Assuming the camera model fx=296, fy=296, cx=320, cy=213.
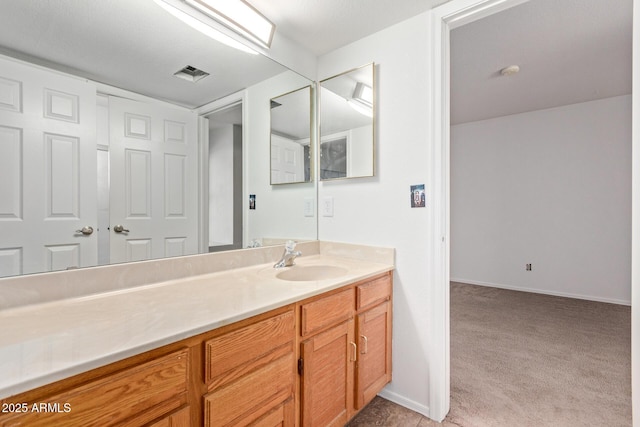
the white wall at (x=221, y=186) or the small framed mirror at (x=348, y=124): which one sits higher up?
the small framed mirror at (x=348, y=124)

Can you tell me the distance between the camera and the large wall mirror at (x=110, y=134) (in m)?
1.00

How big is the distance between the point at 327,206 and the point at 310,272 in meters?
0.53

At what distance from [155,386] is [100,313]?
0.36m

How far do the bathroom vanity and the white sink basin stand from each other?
38mm

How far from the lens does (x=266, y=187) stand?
6.49 ft

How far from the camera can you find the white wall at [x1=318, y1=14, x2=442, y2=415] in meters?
1.64

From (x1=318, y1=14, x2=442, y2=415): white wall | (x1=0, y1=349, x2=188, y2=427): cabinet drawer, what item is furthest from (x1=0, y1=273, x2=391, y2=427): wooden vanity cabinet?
(x1=318, y1=14, x2=442, y2=415): white wall

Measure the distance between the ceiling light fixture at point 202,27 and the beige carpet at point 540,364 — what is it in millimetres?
2326

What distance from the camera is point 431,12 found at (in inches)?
62.9

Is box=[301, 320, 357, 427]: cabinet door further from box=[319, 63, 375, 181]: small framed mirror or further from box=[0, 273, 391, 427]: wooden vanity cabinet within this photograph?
box=[319, 63, 375, 181]: small framed mirror

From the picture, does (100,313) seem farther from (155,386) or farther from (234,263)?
(234,263)

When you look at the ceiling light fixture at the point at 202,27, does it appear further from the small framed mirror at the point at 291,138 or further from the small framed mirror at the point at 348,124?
the small framed mirror at the point at 348,124

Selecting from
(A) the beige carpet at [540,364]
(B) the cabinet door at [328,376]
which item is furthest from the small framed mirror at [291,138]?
(A) the beige carpet at [540,364]

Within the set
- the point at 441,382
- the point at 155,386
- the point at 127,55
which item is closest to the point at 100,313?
the point at 155,386
